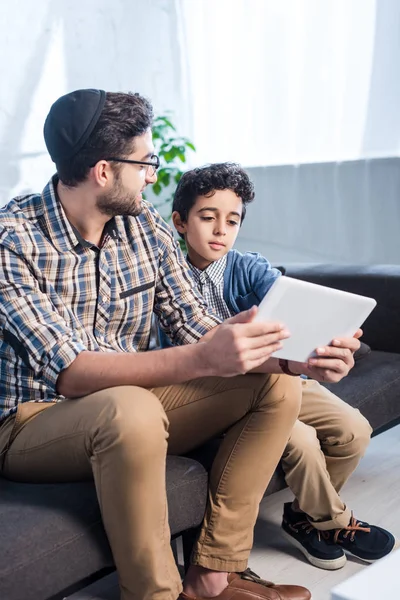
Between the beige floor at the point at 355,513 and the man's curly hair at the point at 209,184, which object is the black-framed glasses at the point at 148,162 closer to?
the man's curly hair at the point at 209,184

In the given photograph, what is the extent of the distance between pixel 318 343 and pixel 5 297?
0.61 meters

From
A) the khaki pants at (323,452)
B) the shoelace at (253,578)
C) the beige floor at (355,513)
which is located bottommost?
the beige floor at (355,513)

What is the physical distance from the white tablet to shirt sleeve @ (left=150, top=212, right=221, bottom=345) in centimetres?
35

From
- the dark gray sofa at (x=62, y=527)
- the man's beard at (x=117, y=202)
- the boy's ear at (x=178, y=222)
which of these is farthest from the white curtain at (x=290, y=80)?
the dark gray sofa at (x=62, y=527)

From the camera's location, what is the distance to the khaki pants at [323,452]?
71.4 inches

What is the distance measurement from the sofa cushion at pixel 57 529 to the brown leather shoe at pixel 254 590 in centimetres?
15

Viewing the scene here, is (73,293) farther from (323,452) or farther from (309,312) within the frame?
(323,452)

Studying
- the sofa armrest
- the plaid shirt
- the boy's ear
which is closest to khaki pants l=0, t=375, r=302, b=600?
the plaid shirt

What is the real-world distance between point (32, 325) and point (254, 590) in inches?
27.1

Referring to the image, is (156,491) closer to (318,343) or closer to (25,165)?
(318,343)

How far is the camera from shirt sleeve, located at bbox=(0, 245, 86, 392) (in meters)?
1.51

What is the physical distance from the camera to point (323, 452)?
1.94 m

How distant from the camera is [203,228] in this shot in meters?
2.12

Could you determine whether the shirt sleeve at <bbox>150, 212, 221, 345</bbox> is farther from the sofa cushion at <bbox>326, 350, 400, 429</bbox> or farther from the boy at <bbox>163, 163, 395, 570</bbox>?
the sofa cushion at <bbox>326, 350, 400, 429</bbox>
